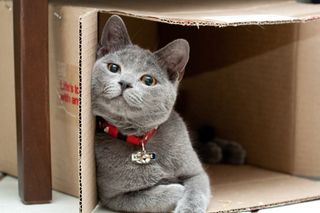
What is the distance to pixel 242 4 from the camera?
5.02 feet

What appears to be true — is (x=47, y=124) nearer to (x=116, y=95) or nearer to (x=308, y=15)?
(x=116, y=95)

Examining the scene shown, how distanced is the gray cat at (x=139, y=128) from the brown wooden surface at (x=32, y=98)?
128 millimetres

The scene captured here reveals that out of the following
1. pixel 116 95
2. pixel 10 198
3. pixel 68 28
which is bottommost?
pixel 10 198

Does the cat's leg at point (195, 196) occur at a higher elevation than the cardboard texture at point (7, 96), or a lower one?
lower

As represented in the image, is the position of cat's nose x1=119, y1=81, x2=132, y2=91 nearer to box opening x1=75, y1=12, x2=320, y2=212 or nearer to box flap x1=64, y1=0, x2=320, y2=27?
box flap x1=64, y1=0, x2=320, y2=27

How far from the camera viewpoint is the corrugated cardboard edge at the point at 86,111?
1.18 meters

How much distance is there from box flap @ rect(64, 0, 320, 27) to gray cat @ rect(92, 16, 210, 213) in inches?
2.7

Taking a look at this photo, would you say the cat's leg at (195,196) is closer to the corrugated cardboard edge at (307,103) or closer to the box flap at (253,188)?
the box flap at (253,188)

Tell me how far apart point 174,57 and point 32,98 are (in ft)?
1.02

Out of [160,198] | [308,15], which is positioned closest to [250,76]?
[308,15]

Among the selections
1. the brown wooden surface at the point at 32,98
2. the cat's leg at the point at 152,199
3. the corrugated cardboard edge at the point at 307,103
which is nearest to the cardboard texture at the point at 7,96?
the brown wooden surface at the point at 32,98

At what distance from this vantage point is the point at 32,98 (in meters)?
1.33

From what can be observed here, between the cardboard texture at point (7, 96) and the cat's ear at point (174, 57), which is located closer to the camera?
the cat's ear at point (174, 57)

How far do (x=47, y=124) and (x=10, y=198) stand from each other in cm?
21
